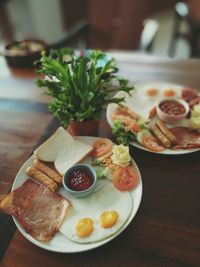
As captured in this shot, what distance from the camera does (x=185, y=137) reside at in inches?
46.2

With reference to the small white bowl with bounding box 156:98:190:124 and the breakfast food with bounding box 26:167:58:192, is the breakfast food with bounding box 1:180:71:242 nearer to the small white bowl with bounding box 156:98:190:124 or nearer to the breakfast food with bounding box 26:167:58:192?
the breakfast food with bounding box 26:167:58:192

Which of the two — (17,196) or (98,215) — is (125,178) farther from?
(17,196)

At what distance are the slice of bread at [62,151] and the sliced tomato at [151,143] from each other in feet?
0.83

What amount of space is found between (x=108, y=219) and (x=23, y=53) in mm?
1411

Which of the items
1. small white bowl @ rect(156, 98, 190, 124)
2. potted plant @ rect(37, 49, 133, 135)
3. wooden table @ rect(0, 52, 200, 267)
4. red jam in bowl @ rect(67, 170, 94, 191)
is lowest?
wooden table @ rect(0, 52, 200, 267)

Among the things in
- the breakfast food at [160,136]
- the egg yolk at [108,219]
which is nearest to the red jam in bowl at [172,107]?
the breakfast food at [160,136]

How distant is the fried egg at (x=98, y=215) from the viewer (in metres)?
0.83

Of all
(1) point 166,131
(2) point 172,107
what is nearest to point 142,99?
(2) point 172,107

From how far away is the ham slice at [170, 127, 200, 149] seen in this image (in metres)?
1.12

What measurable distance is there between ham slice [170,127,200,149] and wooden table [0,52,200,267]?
2.2 inches

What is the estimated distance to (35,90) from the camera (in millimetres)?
1632

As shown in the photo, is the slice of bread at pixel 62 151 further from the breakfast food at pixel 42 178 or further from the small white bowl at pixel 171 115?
the small white bowl at pixel 171 115

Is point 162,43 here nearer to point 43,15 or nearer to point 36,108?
point 43,15

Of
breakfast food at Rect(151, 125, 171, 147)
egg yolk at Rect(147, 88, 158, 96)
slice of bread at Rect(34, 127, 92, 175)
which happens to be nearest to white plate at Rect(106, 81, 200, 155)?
egg yolk at Rect(147, 88, 158, 96)
